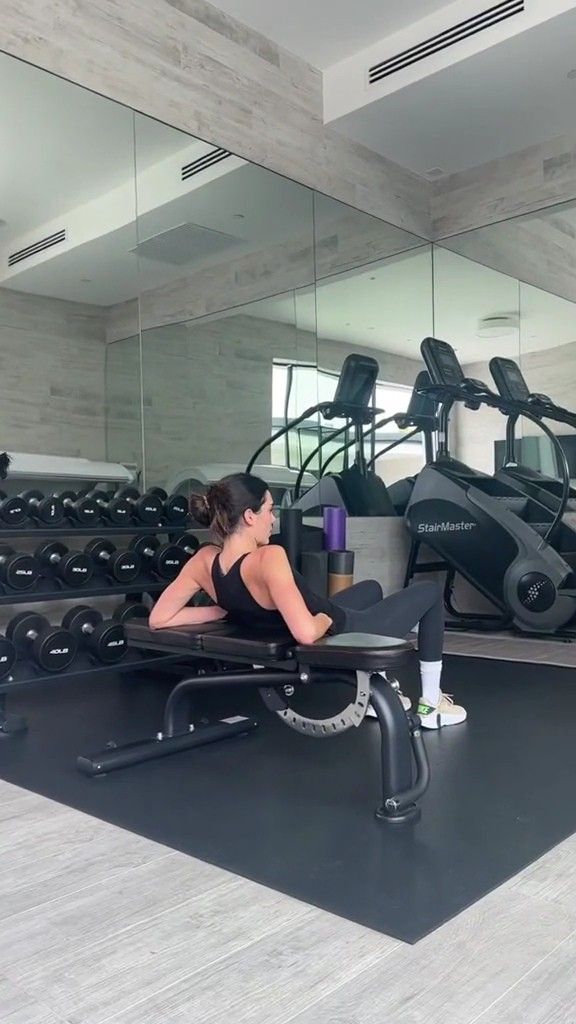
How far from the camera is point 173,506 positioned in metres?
4.20

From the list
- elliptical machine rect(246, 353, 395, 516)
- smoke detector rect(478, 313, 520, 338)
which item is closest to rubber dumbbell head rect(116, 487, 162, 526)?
elliptical machine rect(246, 353, 395, 516)

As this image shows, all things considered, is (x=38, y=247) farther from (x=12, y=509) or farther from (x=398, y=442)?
(x=398, y=442)

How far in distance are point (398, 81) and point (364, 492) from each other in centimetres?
277

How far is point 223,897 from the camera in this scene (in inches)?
66.5

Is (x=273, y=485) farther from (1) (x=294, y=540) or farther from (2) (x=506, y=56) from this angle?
(2) (x=506, y=56)

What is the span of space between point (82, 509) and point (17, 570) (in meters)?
0.45

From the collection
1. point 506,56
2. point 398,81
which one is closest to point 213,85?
point 398,81

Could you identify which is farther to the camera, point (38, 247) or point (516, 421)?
point (516, 421)

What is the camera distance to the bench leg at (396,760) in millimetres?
2125

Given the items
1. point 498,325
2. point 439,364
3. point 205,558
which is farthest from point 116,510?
point 498,325

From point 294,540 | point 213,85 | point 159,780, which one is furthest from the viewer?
point 213,85

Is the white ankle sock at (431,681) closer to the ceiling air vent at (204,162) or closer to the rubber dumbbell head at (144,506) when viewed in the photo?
the rubber dumbbell head at (144,506)

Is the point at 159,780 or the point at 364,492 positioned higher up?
the point at 364,492

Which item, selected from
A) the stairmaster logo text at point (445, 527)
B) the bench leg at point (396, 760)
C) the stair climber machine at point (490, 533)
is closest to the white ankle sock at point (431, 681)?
the bench leg at point (396, 760)
